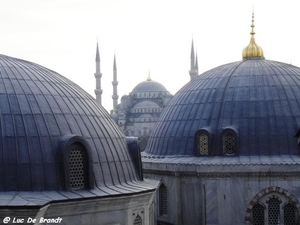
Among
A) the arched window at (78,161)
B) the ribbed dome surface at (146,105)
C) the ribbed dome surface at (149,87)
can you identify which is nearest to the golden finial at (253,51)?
the arched window at (78,161)

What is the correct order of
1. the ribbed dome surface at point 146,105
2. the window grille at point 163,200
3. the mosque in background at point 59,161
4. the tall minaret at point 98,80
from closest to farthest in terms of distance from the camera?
the mosque in background at point 59,161
the window grille at point 163,200
the tall minaret at point 98,80
the ribbed dome surface at point 146,105

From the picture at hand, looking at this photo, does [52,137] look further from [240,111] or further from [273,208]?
[240,111]

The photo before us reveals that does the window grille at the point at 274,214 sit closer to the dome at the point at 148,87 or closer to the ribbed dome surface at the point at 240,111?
the ribbed dome surface at the point at 240,111

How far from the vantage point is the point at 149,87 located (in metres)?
141

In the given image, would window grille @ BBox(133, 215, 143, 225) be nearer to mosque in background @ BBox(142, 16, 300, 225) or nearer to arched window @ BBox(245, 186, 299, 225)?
mosque in background @ BBox(142, 16, 300, 225)

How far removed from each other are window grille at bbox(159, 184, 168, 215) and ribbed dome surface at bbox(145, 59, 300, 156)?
1.44 m

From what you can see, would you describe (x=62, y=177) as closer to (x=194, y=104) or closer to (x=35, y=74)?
(x=35, y=74)

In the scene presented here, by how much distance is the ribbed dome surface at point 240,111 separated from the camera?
2541 cm

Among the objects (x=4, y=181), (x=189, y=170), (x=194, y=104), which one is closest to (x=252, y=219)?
(x=189, y=170)

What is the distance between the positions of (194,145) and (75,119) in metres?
8.80

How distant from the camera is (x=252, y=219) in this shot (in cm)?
2456

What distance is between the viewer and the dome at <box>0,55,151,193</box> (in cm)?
1684

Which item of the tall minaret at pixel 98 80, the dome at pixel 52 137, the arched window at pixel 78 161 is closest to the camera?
the dome at pixel 52 137

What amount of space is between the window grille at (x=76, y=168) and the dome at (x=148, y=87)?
12260 cm
